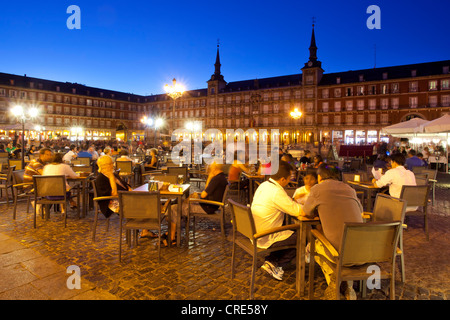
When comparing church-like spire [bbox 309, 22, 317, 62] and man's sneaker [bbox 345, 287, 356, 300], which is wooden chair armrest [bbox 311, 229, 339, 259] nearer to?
man's sneaker [bbox 345, 287, 356, 300]

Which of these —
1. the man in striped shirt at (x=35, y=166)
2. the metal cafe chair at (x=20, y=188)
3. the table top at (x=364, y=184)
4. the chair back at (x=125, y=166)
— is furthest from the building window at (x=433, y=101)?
the metal cafe chair at (x=20, y=188)

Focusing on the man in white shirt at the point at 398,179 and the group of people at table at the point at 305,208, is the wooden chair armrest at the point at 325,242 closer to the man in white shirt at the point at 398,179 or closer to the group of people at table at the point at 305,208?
the group of people at table at the point at 305,208

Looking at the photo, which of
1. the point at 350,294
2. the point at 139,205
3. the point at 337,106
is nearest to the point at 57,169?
the point at 139,205

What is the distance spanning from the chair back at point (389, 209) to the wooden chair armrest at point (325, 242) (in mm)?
1006

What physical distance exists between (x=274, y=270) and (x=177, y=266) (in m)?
1.19

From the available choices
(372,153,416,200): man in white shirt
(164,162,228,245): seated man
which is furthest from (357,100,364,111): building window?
(164,162,228,245): seated man

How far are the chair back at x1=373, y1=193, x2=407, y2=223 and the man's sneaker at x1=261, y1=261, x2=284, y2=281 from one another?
1.36m

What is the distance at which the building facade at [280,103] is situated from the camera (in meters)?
39.8

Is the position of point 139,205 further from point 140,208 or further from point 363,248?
point 363,248

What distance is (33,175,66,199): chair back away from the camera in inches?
192

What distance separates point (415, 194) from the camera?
463 cm
